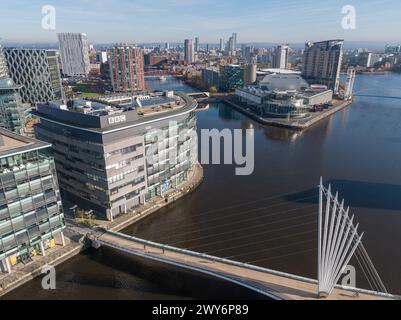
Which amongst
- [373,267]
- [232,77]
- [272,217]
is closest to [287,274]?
Result: [373,267]

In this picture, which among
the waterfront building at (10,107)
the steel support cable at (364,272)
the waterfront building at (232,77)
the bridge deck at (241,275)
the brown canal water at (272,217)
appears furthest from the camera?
the waterfront building at (232,77)

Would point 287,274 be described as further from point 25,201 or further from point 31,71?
point 31,71

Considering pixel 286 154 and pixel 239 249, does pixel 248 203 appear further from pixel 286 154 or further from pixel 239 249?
pixel 286 154

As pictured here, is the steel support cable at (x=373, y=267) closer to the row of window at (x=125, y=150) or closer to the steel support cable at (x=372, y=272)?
the steel support cable at (x=372, y=272)

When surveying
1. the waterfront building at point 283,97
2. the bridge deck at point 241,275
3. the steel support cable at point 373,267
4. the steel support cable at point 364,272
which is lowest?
the steel support cable at point 364,272

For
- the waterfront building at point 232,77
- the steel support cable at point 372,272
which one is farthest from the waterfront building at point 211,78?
the steel support cable at point 372,272

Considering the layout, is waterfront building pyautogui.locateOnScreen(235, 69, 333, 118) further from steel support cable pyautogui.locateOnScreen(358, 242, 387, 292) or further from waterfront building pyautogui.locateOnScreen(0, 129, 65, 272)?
waterfront building pyautogui.locateOnScreen(0, 129, 65, 272)
